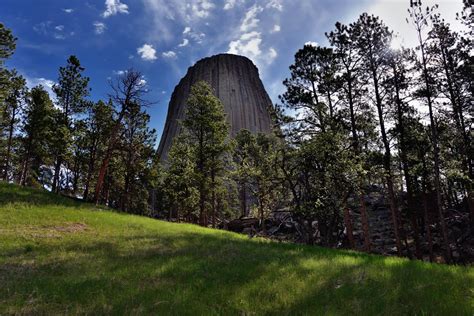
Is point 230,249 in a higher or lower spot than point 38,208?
lower

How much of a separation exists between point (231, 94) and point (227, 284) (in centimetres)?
10456

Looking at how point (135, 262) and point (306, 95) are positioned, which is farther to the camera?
point (306, 95)

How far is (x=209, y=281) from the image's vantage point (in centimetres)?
713

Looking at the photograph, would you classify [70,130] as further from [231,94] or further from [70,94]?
[231,94]

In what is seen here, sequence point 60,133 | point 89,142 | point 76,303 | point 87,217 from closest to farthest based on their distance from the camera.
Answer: point 76,303
point 87,217
point 60,133
point 89,142

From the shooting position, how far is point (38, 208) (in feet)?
61.7

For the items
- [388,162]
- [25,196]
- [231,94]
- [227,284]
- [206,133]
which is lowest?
[227,284]

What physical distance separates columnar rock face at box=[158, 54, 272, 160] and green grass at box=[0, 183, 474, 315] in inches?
3412

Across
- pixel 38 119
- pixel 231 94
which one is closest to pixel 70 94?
pixel 38 119

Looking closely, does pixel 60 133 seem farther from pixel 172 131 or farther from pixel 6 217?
pixel 172 131

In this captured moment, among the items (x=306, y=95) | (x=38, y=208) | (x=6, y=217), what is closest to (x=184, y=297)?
(x=6, y=217)

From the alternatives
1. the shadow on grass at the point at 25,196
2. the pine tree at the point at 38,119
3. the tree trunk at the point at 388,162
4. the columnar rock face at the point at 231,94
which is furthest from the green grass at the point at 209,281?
the columnar rock face at the point at 231,94

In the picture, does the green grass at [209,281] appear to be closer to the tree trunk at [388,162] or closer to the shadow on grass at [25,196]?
the shadow on grass at [25,196]

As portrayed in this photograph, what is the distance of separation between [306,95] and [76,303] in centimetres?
1936
